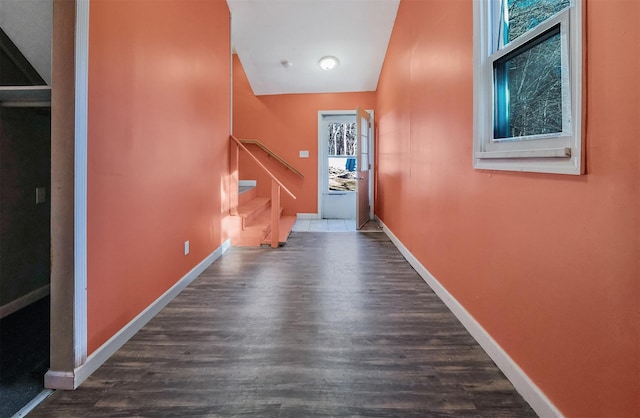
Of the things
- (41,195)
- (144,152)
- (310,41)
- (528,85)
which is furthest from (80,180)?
(310,41)

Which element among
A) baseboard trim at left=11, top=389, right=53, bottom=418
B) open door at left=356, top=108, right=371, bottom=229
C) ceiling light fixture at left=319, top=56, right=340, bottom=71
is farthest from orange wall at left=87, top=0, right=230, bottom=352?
open door at left=356, top=108, right=371, bottom=229

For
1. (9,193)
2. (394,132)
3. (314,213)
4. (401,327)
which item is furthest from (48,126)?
(314,213)

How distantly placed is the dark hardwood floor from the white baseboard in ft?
0.11

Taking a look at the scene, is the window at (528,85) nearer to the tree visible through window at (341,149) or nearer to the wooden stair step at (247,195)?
the wooden stair step at (247,195)

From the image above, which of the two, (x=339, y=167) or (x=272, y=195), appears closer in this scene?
(x=272, y=195)

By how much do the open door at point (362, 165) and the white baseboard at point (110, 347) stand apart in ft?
10.2

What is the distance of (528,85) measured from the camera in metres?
1.47

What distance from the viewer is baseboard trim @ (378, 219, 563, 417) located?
122 cm

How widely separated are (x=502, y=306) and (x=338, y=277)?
1.54m

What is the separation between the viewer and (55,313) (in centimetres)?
139

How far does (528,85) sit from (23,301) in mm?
3169

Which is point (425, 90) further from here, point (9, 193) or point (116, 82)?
point (9, 193)

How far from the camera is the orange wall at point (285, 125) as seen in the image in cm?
602

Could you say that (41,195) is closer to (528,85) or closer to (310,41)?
(528,85)
